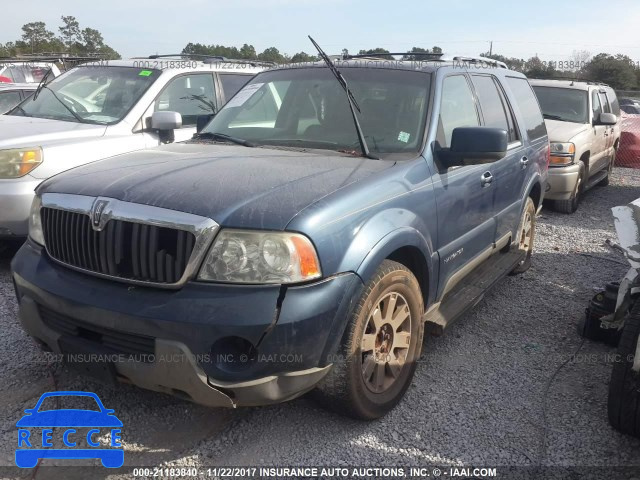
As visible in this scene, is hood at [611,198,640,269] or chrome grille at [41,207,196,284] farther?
hood at [611,198,640,269]

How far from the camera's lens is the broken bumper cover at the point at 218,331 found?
7.42 ft

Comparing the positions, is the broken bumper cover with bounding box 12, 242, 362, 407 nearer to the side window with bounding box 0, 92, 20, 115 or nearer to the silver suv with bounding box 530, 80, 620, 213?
the silver suv with bounding box 530, 80, 620, 213

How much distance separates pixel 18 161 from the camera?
457 centimetres

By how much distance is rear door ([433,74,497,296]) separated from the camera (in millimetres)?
3340

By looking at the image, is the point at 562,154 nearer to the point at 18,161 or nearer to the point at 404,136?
the point at 404,136

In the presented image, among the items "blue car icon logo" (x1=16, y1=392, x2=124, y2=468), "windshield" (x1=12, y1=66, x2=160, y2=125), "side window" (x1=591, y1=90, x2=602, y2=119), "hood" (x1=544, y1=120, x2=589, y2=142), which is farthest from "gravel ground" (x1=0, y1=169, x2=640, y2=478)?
"side window" (x1=591, y1=90, x2=602, y2=119)

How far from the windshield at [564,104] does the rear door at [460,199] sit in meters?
5.86

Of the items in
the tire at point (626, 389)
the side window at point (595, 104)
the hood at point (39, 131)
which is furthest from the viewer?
Answer: the side window at point (595, 104)

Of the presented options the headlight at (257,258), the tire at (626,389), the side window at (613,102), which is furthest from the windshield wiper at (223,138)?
the side window at (613,102)

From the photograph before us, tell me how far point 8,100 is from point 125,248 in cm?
797

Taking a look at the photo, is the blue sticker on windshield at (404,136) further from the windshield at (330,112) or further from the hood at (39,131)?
the hood at (39,131)

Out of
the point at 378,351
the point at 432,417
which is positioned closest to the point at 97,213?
the point at 378,351

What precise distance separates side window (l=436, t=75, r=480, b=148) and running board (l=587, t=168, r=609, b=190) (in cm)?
617

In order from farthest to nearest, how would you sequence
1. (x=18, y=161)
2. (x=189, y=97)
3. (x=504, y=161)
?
1. (x=189, y=97)
2. (x=18, y=161)
3. (x=504, y=161)
